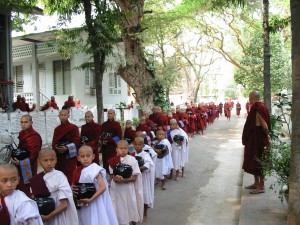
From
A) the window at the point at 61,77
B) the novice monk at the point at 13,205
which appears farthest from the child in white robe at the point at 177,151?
the window at the point at 61,77

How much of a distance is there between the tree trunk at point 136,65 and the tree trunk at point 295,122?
32.0 ft

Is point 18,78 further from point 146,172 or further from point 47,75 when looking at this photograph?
point 146,172

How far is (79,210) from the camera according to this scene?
360 cm

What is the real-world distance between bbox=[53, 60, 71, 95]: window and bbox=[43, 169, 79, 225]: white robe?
16299 millimetres

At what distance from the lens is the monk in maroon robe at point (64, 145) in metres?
5.93

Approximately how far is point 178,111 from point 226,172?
557 cm

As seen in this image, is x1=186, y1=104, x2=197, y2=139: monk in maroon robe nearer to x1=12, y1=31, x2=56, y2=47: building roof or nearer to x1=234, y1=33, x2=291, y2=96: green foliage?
x1=234, y1=33, x2=291, y2=96: green foliage

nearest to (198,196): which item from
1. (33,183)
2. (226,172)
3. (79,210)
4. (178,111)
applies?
(226,172)

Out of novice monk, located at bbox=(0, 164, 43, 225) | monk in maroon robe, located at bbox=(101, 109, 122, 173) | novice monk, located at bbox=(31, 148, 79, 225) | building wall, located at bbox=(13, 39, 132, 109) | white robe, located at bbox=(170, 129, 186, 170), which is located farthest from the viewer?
building wall, located at bbox=(13, 39, 132, 109)

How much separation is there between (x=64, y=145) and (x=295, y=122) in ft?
11.9

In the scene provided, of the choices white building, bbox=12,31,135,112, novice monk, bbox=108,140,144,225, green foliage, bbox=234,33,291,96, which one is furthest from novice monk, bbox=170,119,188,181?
green foliage, bbox=234,33,291,96

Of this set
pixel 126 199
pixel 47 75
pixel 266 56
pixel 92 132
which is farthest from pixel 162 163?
pixel 47 75

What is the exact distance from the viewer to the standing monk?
604 cm

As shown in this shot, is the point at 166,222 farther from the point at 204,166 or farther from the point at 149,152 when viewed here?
the point at 204,166
